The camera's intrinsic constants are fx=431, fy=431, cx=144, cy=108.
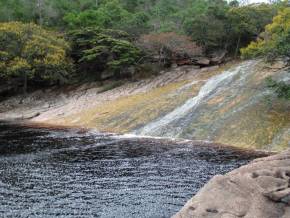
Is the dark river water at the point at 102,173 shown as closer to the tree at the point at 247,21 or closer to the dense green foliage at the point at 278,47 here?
the dense green foliage at the point at 278,47

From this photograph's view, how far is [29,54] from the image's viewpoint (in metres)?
64.1

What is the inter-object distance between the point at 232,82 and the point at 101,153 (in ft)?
73.2

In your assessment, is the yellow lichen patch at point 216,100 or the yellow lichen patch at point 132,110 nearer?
the yellow lichen patch at point 216,100

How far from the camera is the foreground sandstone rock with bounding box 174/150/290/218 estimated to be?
14594mm

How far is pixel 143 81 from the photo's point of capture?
62.6 meters

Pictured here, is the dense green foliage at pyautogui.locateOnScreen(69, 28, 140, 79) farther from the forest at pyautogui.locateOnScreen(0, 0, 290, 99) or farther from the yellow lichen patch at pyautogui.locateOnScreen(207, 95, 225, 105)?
the yellow lichen patch at pyautogui.locateOnScreen(207, 95, 225, 105)

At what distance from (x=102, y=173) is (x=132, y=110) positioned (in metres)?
23.0

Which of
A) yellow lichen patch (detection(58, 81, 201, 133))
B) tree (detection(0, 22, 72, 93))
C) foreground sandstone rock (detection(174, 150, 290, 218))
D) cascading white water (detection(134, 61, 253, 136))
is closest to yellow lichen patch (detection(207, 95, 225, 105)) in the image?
cascading white water (detection(134, 61, 253, 136))

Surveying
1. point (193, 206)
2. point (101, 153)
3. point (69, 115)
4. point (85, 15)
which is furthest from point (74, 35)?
point (193, 206)

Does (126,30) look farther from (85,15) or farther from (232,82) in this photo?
(232,82)

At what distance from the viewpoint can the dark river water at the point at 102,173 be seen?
19109mm

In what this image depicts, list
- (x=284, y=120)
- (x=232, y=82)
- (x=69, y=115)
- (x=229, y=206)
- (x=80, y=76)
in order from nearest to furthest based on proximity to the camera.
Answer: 1. (x=229, y=206)
2. (x=284, y=120)
3. (x=232, y=82)
4. (x=69, y=115)
5. (x=80, y=76)

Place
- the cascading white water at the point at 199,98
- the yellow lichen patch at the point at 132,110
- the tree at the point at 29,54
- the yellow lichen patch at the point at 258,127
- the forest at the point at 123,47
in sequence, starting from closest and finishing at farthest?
the yellow lichen patch at the point at 258,127 < the cascading white water at the point at 199,98 < the yellow lichen patch at the point at 132,110 < the forest at the point at 123,47 < the tree at the point at 29,54

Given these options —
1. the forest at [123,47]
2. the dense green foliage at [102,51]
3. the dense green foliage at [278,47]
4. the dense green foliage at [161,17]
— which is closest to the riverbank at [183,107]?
the dense green foliage at [278,47]
